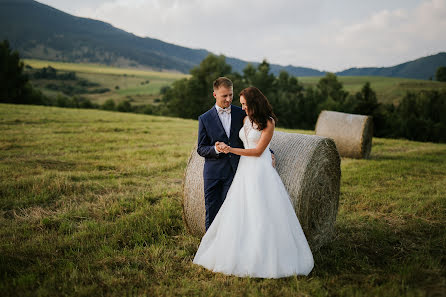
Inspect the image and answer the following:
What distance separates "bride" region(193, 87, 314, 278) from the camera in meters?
3.86

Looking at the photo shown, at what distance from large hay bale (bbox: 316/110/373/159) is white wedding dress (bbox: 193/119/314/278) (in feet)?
30.6

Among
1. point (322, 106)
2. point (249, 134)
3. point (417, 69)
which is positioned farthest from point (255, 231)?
point (417, 69)

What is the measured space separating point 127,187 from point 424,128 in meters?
42.8

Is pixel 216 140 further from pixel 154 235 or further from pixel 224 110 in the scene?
pixel 154 235

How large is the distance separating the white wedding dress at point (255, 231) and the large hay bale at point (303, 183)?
0.48 m

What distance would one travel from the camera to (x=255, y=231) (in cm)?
394

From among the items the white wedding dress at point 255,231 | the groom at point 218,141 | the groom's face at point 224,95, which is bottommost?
the white wedding dress at point 255,231

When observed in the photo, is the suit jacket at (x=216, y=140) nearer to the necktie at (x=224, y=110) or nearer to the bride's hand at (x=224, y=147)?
the necktie at (x=224, y=110)

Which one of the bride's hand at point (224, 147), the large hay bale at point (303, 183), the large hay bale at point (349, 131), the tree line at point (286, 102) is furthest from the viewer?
the tree line at point (286, 102)

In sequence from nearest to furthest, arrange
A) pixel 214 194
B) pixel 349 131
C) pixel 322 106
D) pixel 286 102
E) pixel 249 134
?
pixel 249 134, pixel 214 194, pixel 349 131, pixel 322 106, pixel 286 102

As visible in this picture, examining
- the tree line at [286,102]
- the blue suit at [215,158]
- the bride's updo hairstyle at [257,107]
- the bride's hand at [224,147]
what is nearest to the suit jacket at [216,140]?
the blue suit at [215,158]

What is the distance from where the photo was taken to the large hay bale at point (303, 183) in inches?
182

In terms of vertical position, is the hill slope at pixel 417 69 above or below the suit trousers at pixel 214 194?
above

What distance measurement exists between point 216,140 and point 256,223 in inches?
49.4
